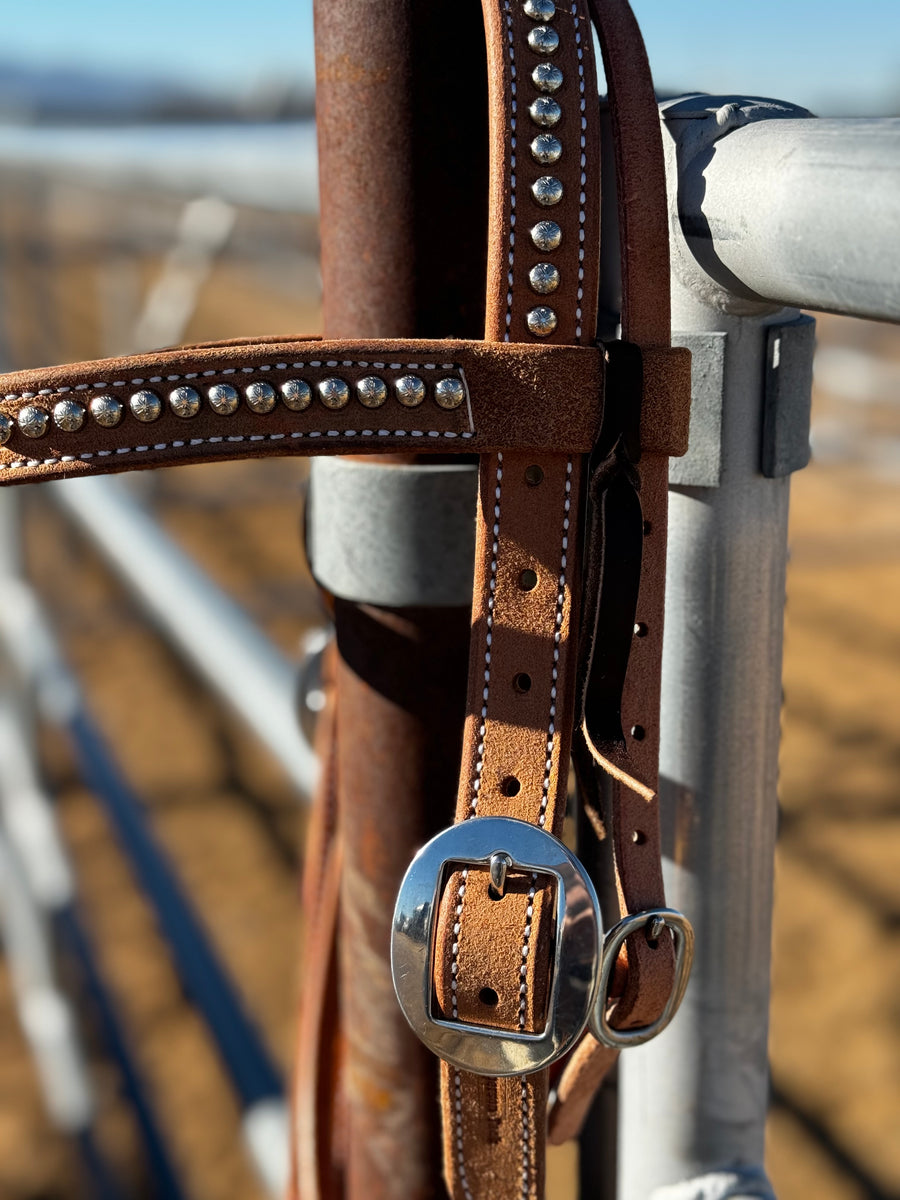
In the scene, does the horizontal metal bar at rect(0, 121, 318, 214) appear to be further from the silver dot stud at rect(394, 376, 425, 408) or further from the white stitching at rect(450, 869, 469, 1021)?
the white stitching at rect(450, 869, 469, 1021)

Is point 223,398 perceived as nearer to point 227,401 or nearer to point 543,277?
point 227,401

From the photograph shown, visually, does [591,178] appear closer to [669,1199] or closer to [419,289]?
[419,289]

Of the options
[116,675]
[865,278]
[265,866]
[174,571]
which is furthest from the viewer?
[116,675]

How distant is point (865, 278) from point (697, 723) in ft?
0.67

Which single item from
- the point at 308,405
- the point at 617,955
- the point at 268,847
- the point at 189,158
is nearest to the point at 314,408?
the point at 308,405

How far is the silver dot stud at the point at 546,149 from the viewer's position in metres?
0.43

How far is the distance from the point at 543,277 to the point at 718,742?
7.2 inches

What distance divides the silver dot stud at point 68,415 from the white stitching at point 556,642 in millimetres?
165

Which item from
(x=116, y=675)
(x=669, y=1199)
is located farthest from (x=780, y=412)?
(x=116, y=675)

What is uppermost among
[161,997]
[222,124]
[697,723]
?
[222,124]

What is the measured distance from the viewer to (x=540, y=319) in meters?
0.44

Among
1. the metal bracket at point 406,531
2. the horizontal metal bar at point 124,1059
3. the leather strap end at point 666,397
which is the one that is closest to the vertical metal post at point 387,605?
the metal bracket at point 406,531

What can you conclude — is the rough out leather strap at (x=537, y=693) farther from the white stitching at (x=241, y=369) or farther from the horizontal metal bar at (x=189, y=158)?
the horizontal metal bar at (x=189, y=158)

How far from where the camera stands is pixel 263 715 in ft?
2.72
